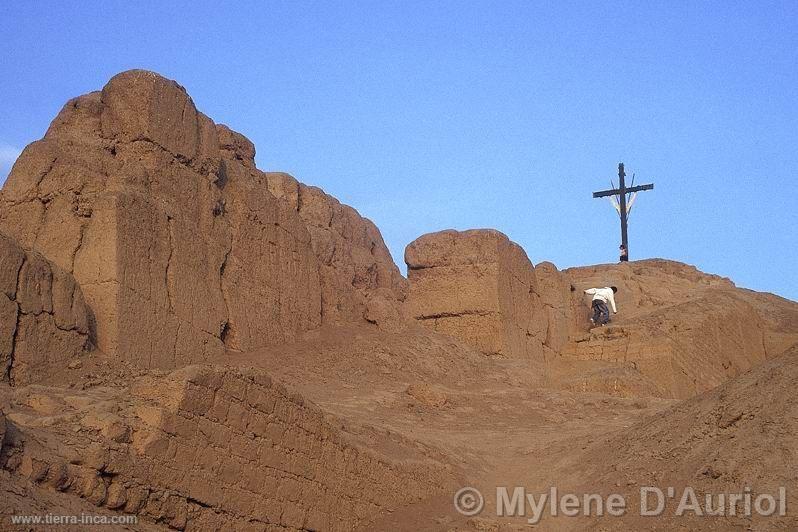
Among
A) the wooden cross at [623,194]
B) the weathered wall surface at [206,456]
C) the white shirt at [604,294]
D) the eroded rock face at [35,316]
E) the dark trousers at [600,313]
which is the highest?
the wooden cross at [623,194]

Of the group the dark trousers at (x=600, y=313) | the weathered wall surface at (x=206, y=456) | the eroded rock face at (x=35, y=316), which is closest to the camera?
the weathered wall surface at (x=206, y=456)

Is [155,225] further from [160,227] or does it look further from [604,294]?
[604,294]

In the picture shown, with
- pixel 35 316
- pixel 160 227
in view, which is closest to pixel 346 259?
pixel 160 227

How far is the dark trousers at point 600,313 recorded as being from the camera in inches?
971

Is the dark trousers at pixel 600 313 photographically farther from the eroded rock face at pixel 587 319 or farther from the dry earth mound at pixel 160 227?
the dry earth mound at pixel 160 227

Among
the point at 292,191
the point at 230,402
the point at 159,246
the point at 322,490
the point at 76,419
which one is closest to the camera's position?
the point at 76,419

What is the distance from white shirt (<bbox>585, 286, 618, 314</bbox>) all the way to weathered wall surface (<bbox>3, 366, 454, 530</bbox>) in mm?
15084

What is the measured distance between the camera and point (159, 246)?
1338 centimetres

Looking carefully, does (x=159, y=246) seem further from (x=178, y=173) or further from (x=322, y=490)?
(x=322, y=490)

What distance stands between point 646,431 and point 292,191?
10.8 meters

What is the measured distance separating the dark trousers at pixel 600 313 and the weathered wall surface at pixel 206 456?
48.7 ft

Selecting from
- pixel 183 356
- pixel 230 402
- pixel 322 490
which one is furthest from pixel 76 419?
pixel 183 356

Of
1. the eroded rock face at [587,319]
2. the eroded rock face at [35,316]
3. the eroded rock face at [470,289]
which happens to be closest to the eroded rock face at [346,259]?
the eroded rock face at [470,289]

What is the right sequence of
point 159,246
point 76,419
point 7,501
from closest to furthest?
point 7,501, point 76,419, point 159,246
